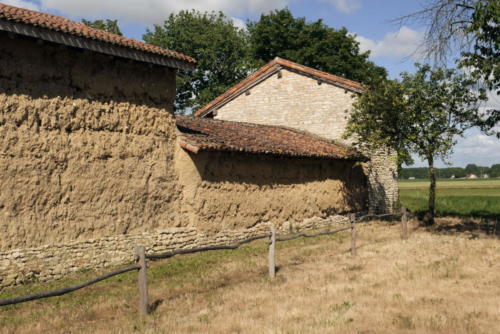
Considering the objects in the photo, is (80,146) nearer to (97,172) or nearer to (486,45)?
(97,172)

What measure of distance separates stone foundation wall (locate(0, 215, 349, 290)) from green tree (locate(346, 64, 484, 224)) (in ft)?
24.8

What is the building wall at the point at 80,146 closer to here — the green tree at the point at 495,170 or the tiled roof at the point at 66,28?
the tiled roof at the point at 66,28

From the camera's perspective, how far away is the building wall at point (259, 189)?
11758 millimetres

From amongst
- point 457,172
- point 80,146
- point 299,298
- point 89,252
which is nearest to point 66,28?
point 80,146

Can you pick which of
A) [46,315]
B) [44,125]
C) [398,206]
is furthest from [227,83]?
[46,315]

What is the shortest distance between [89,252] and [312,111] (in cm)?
1377

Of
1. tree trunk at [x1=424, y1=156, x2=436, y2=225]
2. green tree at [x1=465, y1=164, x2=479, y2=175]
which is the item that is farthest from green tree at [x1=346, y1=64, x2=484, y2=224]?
green tree at [x1=465, y1=164, x2=479, y2=175]

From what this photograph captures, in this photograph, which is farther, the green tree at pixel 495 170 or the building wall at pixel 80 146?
the green tree at pixel 495 170

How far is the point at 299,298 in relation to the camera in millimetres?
7465

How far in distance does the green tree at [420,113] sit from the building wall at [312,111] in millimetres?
2492

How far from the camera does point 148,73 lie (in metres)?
11.2

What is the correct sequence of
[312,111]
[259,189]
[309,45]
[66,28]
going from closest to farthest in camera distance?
[66,28] → [259,189] → [312,111] → [309,45]


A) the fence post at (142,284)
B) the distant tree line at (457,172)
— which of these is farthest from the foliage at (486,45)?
the distant tree line at (457,172)

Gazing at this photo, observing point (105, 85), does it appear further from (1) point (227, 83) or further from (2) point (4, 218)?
(1) point (227, 83)
